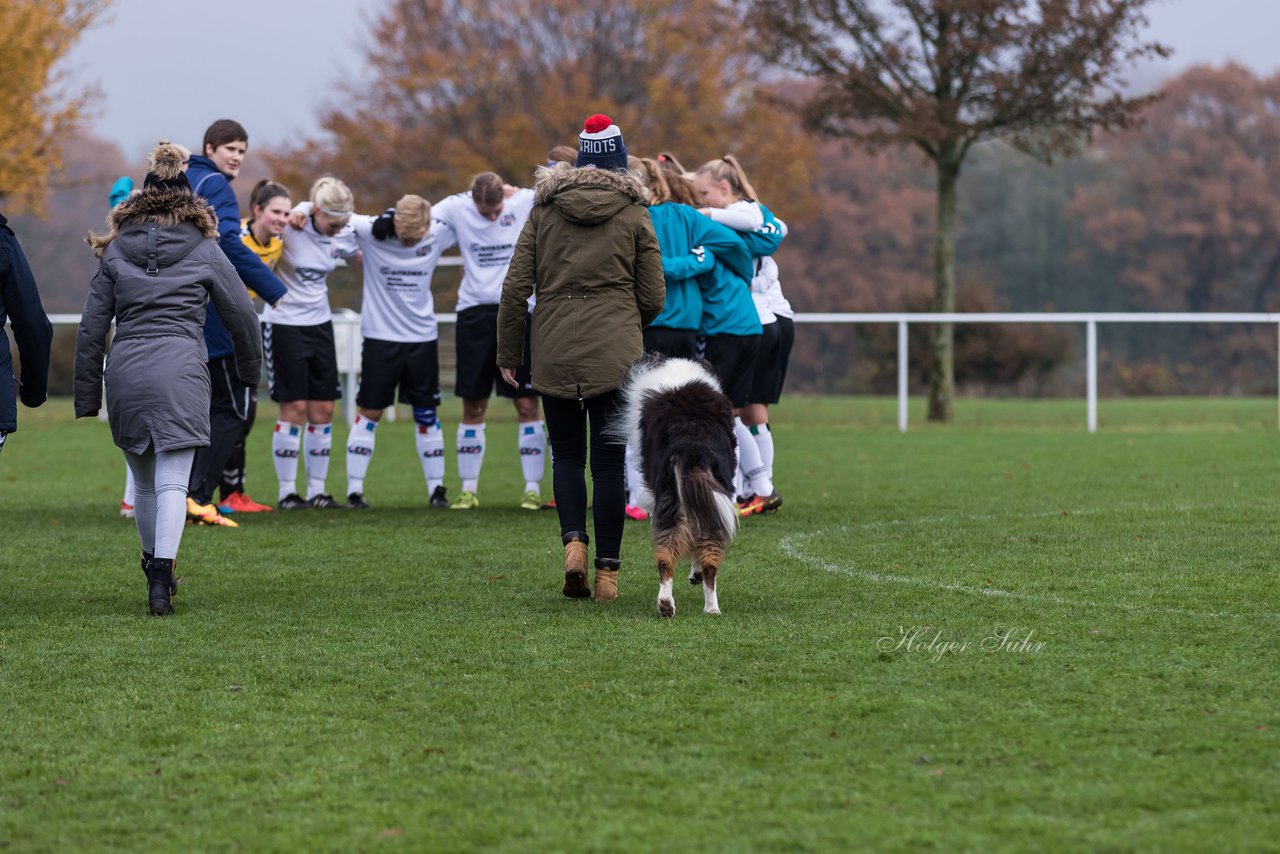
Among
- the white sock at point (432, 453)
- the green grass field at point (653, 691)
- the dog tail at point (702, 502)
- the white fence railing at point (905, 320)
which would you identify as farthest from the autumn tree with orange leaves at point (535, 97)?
the dog tail at point (702, 502)

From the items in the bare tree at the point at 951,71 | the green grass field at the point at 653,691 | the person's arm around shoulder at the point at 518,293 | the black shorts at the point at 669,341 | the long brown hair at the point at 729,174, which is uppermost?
the bare tree at the point at 951,71

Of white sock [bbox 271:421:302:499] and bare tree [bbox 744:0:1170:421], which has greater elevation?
bare tree [bbox 744:0:1170:421]

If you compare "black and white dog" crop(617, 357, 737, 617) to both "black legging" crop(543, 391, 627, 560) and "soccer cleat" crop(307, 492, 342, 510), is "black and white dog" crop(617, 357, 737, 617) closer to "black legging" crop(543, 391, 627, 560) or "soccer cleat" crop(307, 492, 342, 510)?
"black legging" crop(543, 391, 627, 560)

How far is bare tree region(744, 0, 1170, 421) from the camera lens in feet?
72.8

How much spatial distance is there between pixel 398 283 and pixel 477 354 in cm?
71

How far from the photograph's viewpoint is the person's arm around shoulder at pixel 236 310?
6.59 metres

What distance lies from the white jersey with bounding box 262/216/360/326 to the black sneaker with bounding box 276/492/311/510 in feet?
4.05

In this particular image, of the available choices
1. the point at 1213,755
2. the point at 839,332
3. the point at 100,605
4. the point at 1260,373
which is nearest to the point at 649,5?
the point at 839,332

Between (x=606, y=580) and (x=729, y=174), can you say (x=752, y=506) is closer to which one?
(x=729, y=174)

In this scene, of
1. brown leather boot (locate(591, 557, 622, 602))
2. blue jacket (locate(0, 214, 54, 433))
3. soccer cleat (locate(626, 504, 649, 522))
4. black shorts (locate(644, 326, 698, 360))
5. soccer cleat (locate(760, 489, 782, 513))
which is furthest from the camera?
soccer cleat (locate(760, 489, 782, 513))

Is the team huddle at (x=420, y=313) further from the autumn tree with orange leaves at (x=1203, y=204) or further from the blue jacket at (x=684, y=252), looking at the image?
the autumn tree with orange leaves at (x=1203, y=204)

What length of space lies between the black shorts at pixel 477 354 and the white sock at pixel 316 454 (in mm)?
1099

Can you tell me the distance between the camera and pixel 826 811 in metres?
3.67

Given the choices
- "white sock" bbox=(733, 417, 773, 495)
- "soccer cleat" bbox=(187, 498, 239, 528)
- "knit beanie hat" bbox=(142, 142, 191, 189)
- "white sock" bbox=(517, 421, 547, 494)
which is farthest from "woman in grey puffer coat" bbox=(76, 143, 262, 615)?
"white sock" bbox=(517, 421, 547, 494)
